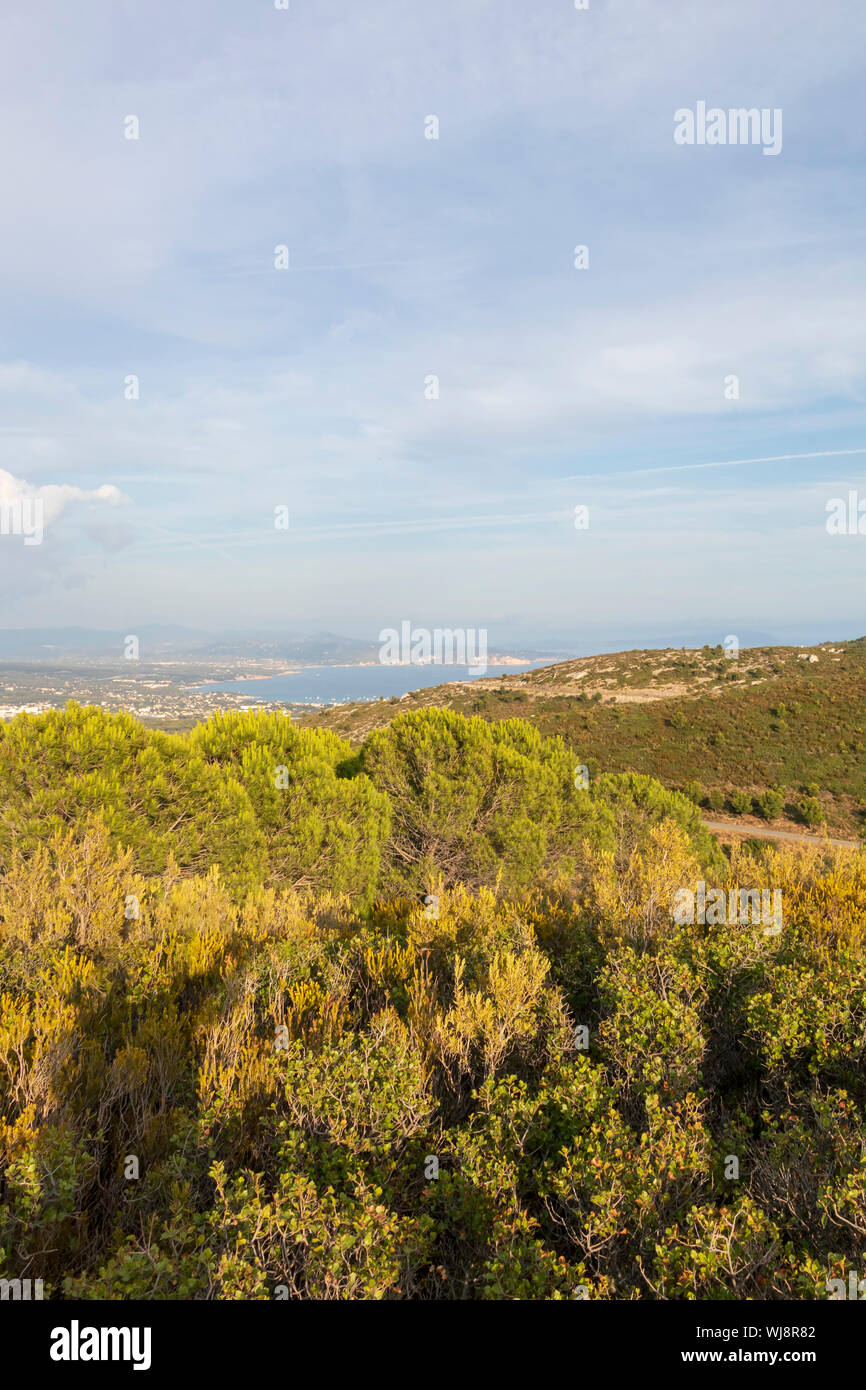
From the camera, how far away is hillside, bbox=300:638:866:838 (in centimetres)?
3375

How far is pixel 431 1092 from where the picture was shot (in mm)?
4340

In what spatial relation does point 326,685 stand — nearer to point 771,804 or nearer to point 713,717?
point 713,717

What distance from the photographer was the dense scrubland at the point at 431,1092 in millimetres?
2928

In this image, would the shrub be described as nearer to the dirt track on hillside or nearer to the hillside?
the hillside

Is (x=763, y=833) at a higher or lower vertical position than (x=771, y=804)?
lower

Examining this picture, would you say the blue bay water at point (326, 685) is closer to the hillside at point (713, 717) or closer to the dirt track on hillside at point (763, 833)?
the hillside at point (713, 717)

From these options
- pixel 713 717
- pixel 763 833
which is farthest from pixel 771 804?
pixel 713 717

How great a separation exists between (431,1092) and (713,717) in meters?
44.8

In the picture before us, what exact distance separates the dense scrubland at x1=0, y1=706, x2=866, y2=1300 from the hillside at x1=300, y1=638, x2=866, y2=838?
26.9 m

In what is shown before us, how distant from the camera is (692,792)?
107 feet

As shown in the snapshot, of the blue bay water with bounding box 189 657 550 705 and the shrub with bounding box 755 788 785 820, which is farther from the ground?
the blue bay water with bounding box 189 657 550 705

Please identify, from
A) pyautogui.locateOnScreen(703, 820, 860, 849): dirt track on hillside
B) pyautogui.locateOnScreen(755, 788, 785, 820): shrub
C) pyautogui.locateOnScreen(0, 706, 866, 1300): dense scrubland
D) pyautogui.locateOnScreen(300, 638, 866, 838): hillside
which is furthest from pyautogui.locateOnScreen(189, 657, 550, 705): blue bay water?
pyautogui.locateOnScreen(0, 706, 866, 1300): dense scrubland

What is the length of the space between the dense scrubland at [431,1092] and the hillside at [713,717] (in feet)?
88.4
